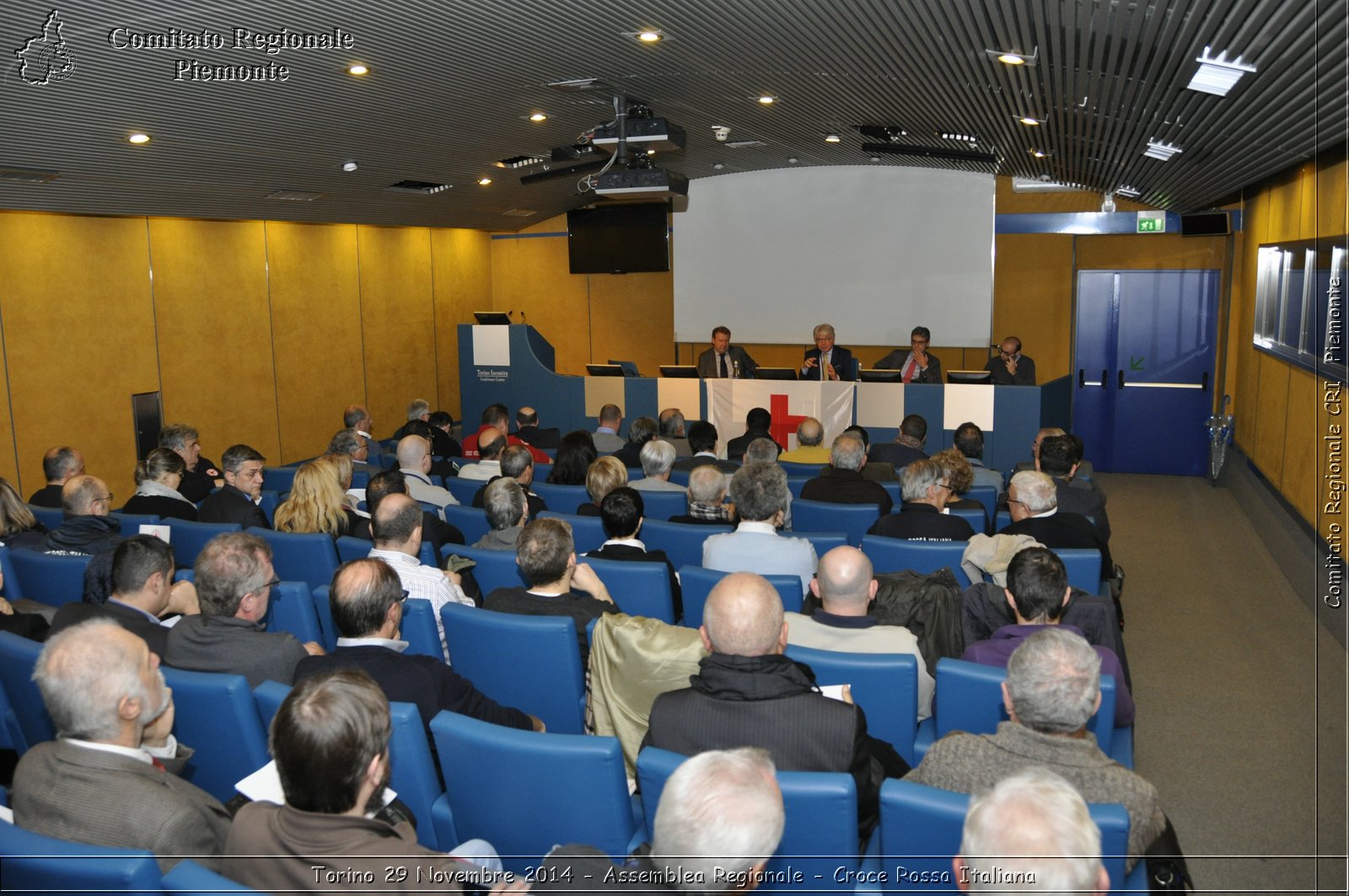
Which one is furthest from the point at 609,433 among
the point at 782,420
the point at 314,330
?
the point at 314,330

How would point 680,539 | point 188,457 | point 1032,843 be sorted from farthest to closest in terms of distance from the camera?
point 188,457 → point 680,539 → point 1032,843

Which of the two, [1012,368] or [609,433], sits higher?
[1012,368]

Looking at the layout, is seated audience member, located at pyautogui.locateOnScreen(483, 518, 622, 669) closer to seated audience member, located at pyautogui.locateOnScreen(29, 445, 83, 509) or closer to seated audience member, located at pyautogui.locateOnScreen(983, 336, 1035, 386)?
seated audience member, located at pyautogui.locateOnScreen(29, 445, 83, 509)

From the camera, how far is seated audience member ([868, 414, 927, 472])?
23.1 feet

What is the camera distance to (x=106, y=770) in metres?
2.22

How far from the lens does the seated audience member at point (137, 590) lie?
3.35 m

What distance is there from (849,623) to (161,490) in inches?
163

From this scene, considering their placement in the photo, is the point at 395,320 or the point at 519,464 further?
the point at 395,320

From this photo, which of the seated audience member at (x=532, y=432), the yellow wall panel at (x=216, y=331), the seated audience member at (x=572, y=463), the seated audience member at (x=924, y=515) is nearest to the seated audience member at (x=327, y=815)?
the seated audience member at (x=924, y=515)

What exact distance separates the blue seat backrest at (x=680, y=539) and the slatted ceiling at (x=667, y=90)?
2589mm

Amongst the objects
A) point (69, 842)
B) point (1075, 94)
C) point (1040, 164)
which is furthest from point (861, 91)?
point (69, 842)

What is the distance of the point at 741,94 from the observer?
294 inches

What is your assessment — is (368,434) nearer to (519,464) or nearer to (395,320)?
(519,464)

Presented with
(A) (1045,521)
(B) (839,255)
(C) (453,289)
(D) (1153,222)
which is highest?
(D) (1153,222)
